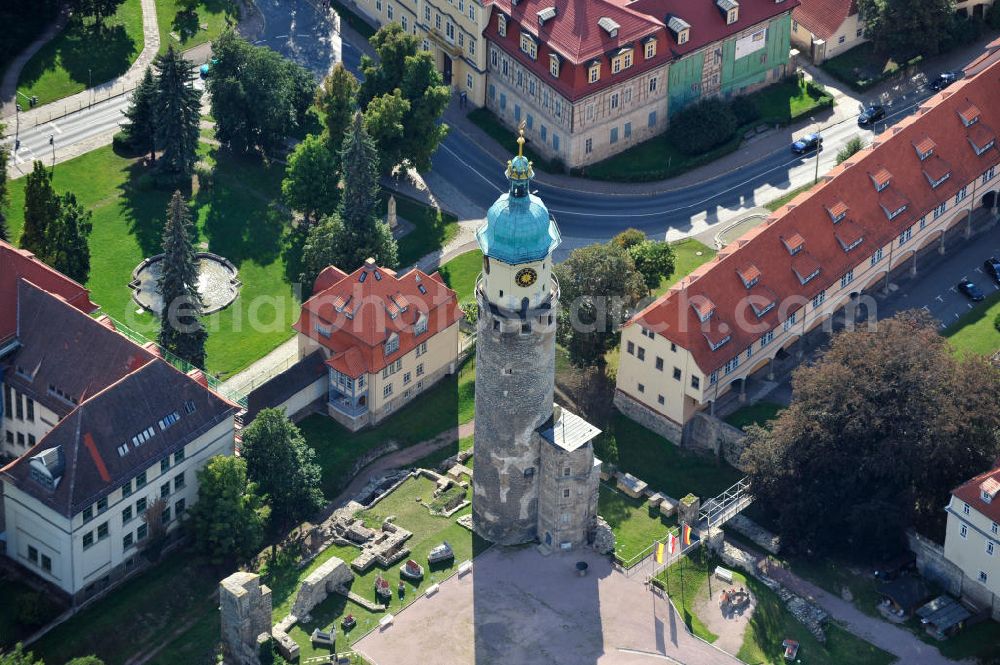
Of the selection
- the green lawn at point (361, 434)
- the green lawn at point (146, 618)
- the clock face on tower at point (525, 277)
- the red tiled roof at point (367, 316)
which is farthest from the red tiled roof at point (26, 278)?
the clock face on tower at point (525, 277)

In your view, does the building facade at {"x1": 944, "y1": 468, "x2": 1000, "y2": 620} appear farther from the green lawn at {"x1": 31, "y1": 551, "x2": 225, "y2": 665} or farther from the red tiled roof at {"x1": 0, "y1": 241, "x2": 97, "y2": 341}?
the red tiled roof at {"x1": 0, "y1": 241, "x2": 97, "y2": 341}

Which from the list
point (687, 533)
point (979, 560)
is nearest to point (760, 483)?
point (687, 533)

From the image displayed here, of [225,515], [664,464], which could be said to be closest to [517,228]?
[225,515]

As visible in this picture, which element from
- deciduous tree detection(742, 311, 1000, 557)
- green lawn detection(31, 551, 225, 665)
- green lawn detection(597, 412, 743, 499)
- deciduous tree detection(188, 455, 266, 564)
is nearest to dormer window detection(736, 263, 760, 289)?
deciduous tree detection(742, 311, 1000, 557)

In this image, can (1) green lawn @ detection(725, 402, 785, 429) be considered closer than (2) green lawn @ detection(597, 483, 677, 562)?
No

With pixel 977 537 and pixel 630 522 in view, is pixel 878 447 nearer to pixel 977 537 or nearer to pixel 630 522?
pixel 977 537

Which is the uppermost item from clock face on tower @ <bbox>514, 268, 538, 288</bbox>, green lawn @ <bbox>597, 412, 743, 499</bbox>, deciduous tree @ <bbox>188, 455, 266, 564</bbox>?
clock face on tower @ <bbox>514, 268, 538, 288</bbox>
